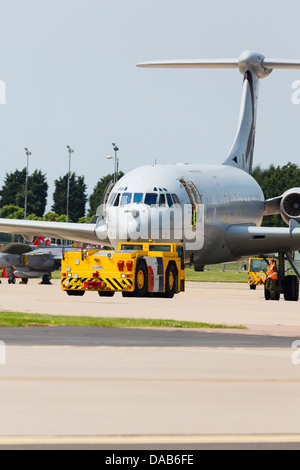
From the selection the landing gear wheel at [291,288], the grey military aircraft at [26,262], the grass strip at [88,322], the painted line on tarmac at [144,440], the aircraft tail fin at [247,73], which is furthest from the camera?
the grey military aircraft at [26,262]

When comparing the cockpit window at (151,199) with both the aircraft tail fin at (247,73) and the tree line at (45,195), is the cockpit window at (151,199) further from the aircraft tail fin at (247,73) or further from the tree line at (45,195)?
the tree line at (45,195)

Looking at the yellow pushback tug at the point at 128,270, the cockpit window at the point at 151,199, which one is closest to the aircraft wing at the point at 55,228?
the cockpit window at the point at 151,199

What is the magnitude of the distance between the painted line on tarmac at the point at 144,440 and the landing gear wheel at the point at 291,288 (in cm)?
3409

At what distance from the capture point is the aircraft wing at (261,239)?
42625 mm

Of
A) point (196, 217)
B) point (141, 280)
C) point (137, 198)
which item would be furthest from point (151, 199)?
point (141, 280)

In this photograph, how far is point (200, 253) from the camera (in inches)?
1644

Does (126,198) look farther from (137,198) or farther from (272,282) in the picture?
(272,282)

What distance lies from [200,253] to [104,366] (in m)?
27.4

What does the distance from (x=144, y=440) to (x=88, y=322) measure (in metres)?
14.2

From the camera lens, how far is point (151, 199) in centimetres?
3903

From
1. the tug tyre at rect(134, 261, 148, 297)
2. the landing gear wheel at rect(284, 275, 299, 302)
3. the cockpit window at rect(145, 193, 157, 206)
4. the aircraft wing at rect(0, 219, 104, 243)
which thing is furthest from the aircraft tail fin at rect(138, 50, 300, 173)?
the tug tyre at rect(134, 261, 148, 297)

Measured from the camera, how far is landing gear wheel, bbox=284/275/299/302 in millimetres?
43062

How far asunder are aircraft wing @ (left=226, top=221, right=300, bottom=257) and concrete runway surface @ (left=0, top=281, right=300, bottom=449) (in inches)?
797

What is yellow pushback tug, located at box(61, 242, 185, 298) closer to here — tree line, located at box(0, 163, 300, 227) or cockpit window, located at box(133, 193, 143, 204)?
cockpit window, located at box(133, 193, 143, 204)
